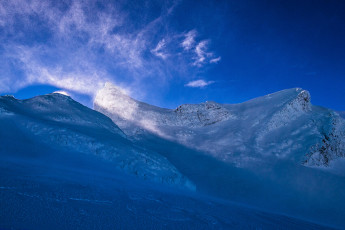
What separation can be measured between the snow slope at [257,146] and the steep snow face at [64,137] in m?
3.13

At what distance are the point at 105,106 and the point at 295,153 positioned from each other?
64.3 feet

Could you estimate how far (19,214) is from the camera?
2.79m

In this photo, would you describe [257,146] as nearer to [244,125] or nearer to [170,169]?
[244,125]

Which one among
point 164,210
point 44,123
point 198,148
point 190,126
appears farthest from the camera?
point 190,126

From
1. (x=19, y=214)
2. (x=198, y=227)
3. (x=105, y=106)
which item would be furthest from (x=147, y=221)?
(x=105, y=106)

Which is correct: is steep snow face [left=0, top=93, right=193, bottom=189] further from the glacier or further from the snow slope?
the snow slope

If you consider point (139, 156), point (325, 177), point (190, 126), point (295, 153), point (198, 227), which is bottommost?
point (198, 227)

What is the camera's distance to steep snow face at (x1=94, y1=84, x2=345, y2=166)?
48.1ft

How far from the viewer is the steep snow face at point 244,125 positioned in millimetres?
14664

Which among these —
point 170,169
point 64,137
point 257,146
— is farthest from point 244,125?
point 64,137

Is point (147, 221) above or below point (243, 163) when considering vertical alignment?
below

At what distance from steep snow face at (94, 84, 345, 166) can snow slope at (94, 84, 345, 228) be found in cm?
7

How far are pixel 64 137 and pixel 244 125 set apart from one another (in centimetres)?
1563

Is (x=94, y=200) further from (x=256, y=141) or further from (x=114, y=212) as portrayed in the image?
(x=256, y=141)
